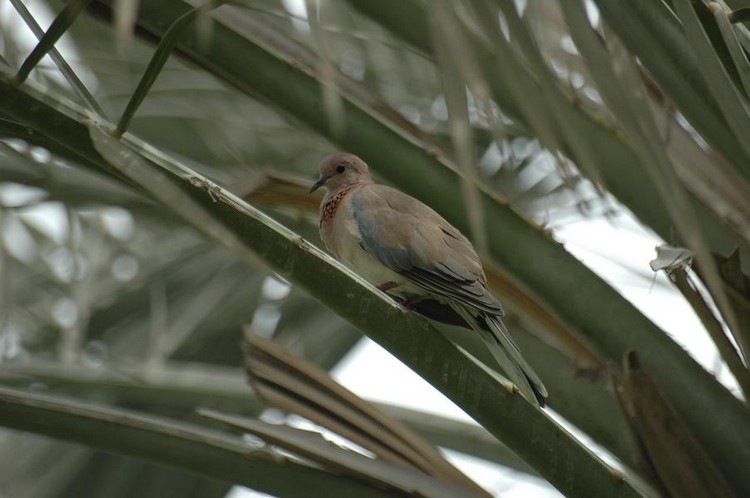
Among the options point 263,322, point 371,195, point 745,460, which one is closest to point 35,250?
point 263,322

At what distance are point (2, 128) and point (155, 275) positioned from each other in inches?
59.8

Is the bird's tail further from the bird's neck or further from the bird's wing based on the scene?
the bird's neck

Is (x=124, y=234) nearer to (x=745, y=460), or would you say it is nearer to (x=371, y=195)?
(x=371, y=195)

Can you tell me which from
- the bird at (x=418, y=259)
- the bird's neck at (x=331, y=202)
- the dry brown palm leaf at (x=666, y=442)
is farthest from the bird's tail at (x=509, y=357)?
the bird's neck at (x=331, y=202)

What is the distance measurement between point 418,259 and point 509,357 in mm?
536

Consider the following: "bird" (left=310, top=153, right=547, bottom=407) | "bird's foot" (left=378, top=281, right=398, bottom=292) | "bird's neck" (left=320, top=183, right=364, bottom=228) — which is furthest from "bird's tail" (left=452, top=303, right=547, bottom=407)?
"bird's neck" (left=320, top=183, right=364, bottom=228)

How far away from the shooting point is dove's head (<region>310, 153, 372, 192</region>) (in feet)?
11.8

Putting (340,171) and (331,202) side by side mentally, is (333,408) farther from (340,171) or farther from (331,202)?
(340,171)

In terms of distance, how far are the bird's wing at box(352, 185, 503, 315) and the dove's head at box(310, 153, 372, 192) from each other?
0.49m

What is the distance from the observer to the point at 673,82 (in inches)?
68.8

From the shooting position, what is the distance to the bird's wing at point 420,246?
2.59 meters

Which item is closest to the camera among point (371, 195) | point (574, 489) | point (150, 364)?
point (574, 489)

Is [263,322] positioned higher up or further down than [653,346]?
higher up

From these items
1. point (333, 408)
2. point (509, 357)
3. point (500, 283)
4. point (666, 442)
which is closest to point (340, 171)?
point (500, 283)
